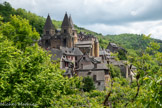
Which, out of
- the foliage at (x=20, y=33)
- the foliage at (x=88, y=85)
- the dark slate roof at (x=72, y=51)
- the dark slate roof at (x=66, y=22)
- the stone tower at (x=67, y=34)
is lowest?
the foliage at (x=88, y=85)

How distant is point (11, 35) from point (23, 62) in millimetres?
14086

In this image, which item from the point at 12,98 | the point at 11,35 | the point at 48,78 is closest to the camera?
the point at 12,98

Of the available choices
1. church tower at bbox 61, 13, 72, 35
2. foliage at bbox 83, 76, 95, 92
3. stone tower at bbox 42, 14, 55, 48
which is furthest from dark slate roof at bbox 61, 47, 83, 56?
foliage at bbox 83, 76, 95, 92

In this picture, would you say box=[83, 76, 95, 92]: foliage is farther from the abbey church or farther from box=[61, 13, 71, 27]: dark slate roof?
box=[61, 13, 71, 27]: dark slate roof

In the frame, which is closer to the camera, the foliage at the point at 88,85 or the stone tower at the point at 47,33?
the foliage at the point at 88,85

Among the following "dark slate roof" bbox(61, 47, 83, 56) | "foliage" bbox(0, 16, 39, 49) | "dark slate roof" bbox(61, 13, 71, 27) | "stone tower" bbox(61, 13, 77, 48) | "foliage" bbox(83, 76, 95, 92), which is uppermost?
"dark slate roof" bbox(61, 13, 71, 27)

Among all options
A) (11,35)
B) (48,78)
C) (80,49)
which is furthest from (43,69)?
(80,49)

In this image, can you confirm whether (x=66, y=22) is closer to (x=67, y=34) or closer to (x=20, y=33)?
(x=67, y=34)

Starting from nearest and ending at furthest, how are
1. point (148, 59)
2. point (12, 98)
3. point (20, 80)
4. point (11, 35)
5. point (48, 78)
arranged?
point (148, 59), point (12, 98), point (20, 80), point (48, 78), point (11, 35)

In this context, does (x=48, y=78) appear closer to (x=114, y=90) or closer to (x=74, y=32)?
(x=114, y=90)

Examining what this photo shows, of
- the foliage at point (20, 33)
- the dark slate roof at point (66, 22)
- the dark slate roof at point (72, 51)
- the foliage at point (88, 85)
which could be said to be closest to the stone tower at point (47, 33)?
the dark slate roof at point (66, 22)

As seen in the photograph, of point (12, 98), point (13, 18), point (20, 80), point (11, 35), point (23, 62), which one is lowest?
point (12, 98)

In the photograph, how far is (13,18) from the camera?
102ft

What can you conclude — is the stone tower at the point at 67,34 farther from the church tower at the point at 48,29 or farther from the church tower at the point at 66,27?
the church tower at the point at 48,29
